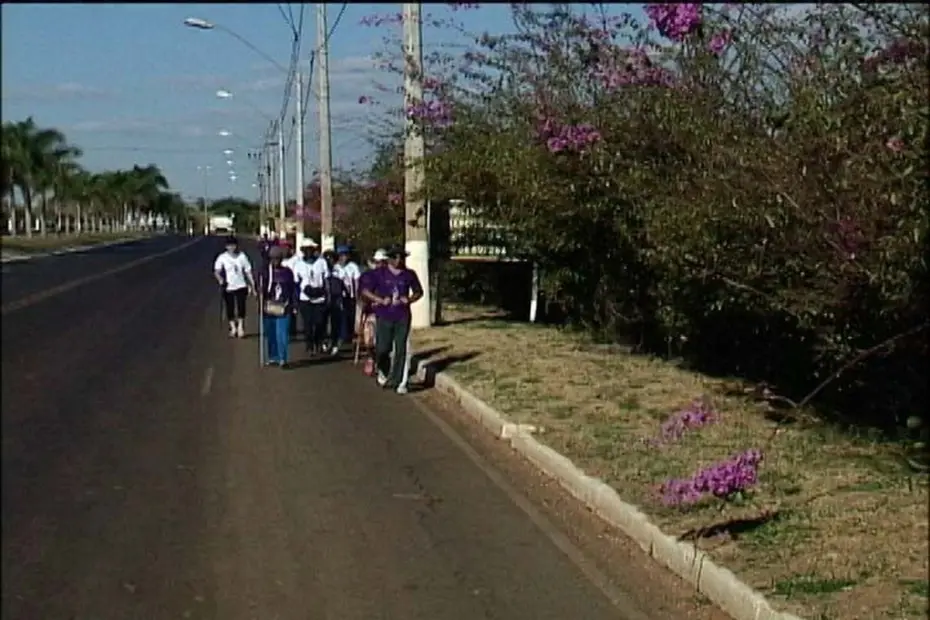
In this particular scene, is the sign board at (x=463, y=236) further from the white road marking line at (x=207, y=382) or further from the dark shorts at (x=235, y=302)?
the white road marking line at (x=207, y=382)

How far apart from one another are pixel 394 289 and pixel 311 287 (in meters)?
3.61

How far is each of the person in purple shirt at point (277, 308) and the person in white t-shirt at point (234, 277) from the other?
3.30m

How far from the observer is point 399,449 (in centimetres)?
1243

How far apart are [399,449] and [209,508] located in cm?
298

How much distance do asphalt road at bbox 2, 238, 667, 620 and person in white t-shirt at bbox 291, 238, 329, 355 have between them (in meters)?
4.21

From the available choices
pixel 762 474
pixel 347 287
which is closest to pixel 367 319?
pixel 347 287

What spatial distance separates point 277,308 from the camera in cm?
1906

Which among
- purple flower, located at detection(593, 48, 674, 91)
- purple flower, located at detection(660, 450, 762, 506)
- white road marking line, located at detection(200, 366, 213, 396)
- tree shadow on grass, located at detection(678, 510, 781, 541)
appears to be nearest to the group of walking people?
white road marking line, located at detection(200, 366, 213, 396)

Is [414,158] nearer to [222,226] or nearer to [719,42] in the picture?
[222,226]

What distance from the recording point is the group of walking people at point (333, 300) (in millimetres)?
16891

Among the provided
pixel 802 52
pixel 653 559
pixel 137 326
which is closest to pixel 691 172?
pixel 802 52

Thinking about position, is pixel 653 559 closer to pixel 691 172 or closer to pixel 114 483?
pixel 114 483

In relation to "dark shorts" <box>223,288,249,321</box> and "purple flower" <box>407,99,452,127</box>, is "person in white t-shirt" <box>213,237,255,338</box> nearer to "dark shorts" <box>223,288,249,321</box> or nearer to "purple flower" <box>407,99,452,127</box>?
"dark shorts" <box>223,288,249,321</box>

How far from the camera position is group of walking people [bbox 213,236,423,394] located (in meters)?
16.9
